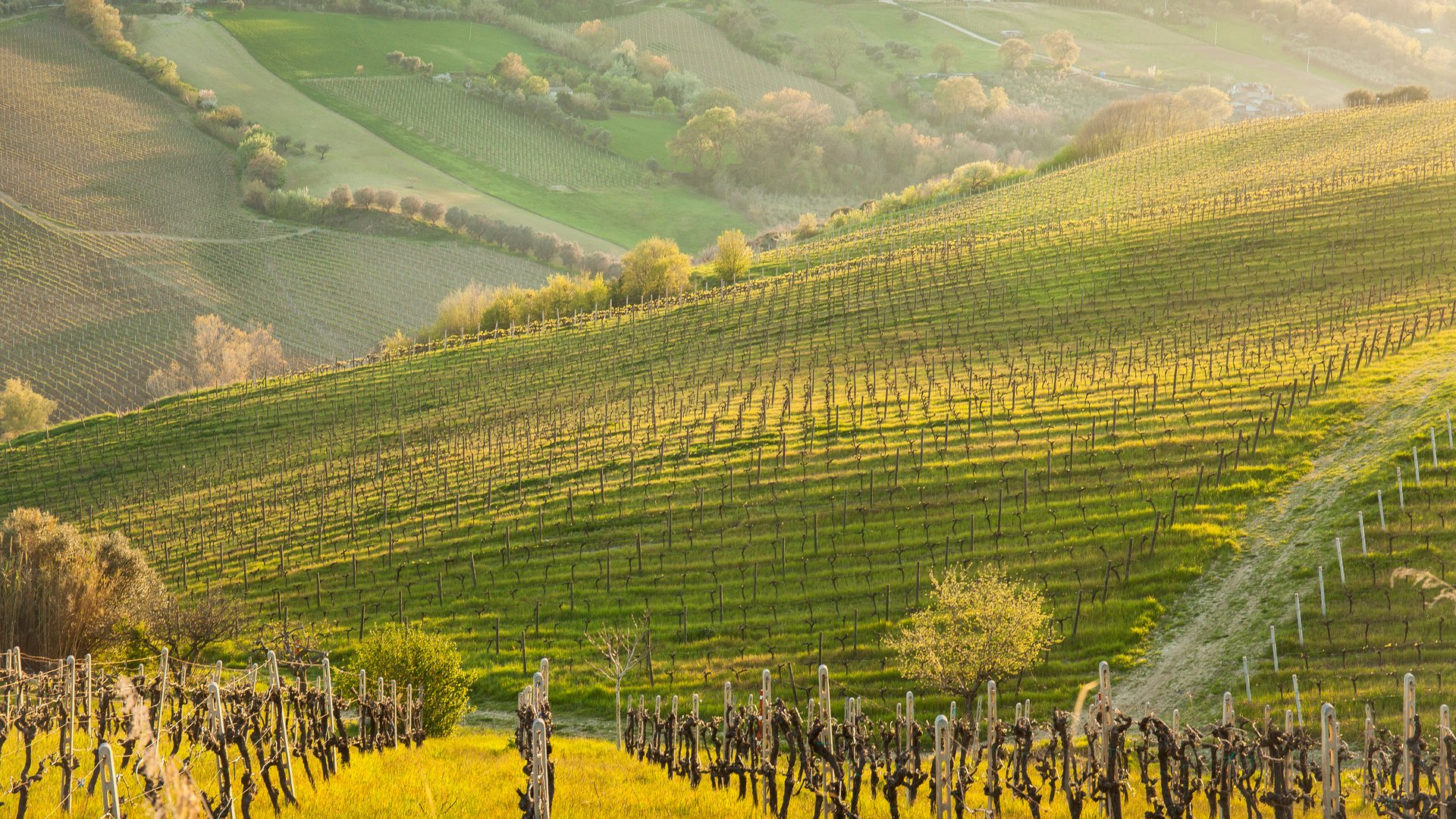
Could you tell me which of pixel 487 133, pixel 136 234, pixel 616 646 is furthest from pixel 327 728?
pixel 487 133

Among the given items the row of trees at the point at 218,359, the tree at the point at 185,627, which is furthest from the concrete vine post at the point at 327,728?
the row of trees at the point at 218,359

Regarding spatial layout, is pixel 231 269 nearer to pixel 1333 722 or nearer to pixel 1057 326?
pixel 1057 326

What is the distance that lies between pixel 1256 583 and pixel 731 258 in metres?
66.2

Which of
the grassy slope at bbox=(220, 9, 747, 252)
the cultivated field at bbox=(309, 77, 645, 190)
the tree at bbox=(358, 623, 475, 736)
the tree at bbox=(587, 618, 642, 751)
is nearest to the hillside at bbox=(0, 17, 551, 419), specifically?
the grassy slope at bbox=(220, 9, 747, 252)

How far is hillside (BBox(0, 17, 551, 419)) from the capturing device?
98.9 m

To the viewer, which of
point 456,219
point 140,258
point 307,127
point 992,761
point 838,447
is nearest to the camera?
point 992,761

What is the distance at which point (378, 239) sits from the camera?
132m

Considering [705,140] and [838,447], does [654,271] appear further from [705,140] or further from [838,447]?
[705,140]

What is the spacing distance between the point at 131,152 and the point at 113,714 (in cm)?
14475

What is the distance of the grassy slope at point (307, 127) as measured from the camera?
480 ft

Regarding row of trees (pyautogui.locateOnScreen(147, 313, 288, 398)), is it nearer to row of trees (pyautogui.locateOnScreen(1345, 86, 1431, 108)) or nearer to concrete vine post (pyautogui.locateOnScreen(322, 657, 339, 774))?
concrete vine post (pyautogui.locateOnScreen(322, 657, 339, 774))

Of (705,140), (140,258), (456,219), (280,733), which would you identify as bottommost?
(280,733)

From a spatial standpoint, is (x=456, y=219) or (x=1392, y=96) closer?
(x=1392, y=96)

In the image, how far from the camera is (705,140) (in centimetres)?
18112
